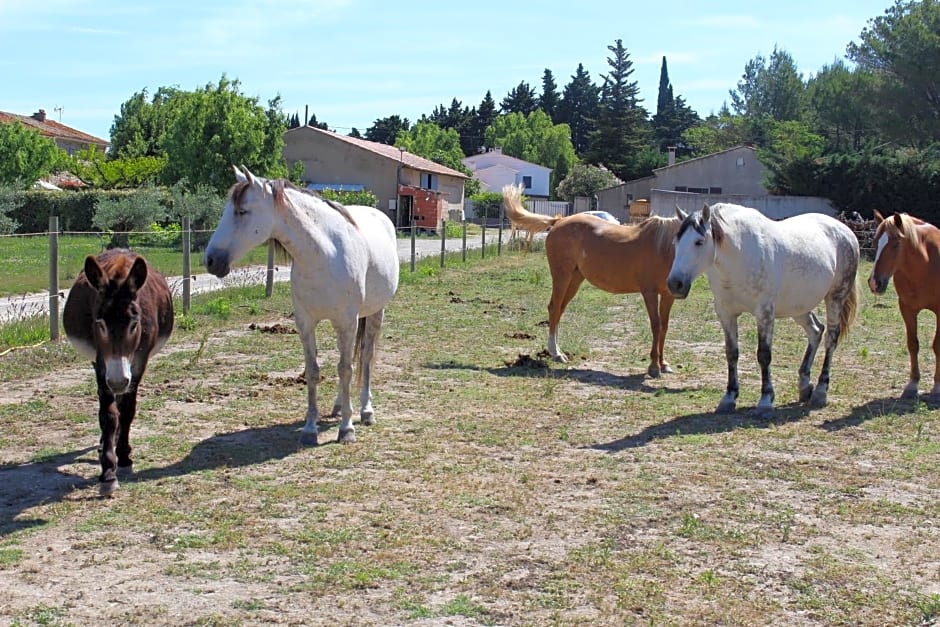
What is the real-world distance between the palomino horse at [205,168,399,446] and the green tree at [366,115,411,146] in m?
98.3

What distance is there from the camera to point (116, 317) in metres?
4.94

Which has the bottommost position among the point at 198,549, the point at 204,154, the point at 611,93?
the point at 198,549

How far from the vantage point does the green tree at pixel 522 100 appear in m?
114

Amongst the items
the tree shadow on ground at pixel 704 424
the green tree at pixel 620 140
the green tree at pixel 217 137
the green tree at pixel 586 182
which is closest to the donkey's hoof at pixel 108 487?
the tree shadow on ground at pixel 704 424

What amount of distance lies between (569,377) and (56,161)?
45609 millimetres

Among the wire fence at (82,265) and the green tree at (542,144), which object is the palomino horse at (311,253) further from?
the green tree at (542,144)

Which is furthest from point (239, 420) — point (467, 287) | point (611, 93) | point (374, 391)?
point (611, 93)

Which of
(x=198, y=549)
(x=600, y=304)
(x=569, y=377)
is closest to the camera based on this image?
(x=198, y=549)

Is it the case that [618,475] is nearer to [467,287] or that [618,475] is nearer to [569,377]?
[569,377]

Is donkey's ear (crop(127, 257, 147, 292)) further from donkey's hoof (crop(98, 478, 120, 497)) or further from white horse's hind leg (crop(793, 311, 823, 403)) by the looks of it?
white horse's hind leg (crop(793, 311, 823, 403))

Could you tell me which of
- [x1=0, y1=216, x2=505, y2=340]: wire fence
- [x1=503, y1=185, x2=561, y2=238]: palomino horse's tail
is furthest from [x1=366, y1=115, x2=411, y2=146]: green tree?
[x1=503, y1=185, x2=561, y2=238]: palomino horse's tail

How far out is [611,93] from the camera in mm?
82500

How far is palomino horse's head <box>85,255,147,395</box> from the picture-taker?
488 centimetres

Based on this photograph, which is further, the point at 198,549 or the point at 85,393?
the point at 85,393
